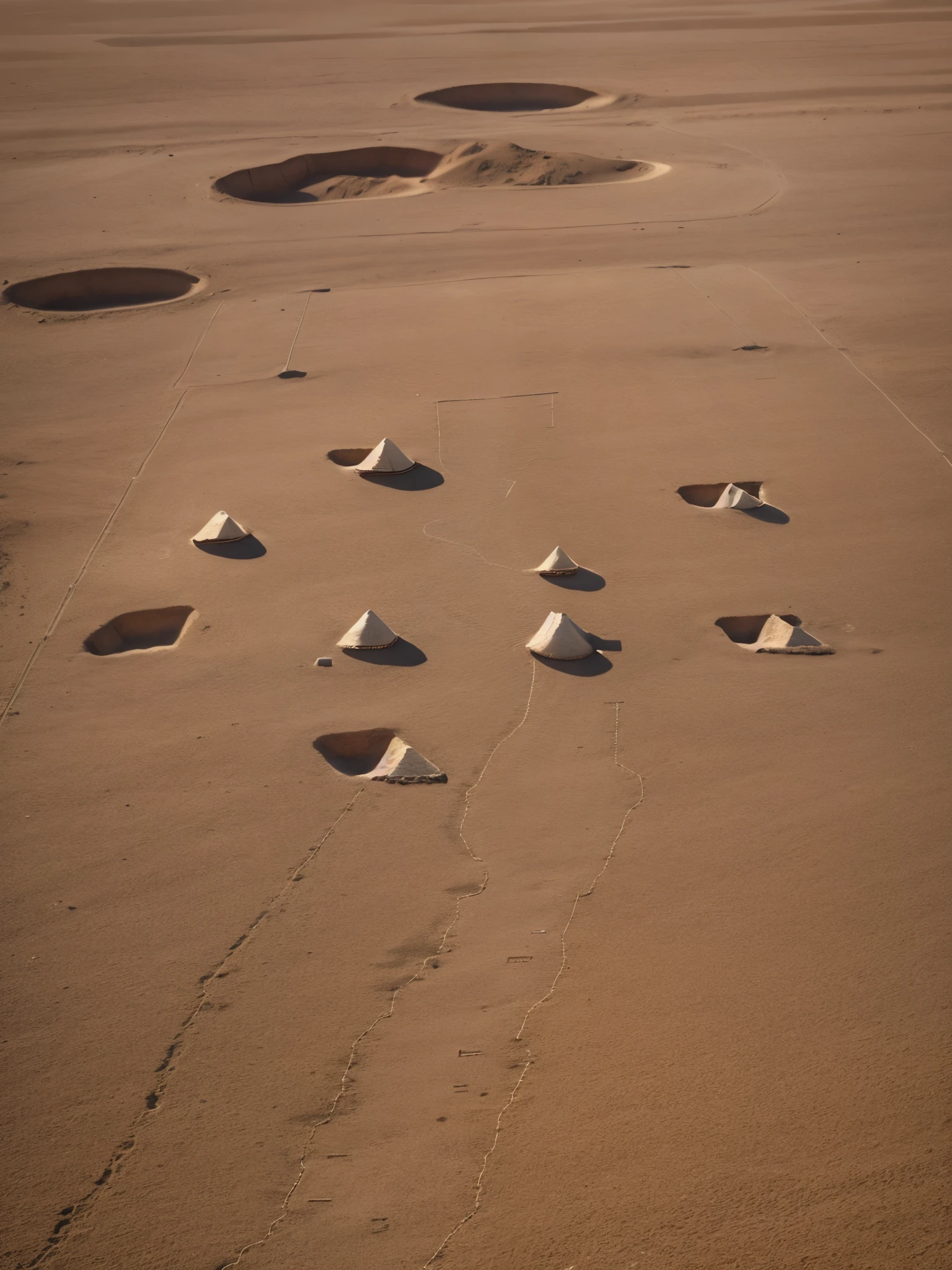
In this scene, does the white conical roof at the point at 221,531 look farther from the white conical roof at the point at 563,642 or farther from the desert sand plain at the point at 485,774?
the white conical roof at the point at 563,642

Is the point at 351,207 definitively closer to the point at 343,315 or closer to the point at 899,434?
the point at 343,315

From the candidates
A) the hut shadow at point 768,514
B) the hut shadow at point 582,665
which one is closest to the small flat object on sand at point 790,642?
the hut shadow at point 582,665

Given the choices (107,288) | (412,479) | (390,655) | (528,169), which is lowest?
(390,655)

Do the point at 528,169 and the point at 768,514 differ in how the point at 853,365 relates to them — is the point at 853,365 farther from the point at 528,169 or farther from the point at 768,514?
the point at 528,169

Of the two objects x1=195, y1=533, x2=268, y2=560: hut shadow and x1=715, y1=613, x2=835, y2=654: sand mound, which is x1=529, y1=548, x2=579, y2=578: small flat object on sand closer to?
x1=715, y1=613, x2=835, y2=654: sand mound

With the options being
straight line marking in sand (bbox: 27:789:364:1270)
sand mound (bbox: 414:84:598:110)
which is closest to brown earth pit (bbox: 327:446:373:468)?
straight line marking in sand (bbox: 27:789:364:1270)

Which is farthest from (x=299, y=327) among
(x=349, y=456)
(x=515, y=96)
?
(x=515, y=96)

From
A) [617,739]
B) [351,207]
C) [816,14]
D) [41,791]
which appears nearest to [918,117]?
[351,207]
